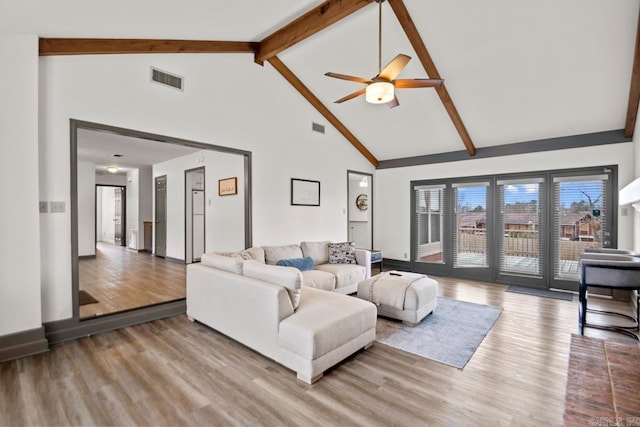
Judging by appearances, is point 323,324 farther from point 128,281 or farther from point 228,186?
point 128,281

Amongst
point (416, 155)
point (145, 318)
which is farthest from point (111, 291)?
point (416, 155)

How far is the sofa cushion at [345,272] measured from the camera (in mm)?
4514

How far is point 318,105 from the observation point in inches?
230

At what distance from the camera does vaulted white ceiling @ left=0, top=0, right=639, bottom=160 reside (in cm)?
297

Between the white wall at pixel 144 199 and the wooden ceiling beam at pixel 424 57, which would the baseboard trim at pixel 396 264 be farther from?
the white wall at pixel 144 199

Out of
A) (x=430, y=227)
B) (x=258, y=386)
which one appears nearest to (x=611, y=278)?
(x=430, y=227)

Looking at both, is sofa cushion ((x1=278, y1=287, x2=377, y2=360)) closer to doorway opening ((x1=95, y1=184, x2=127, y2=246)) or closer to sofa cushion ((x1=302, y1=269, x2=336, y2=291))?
sofa cushion ((x1=302, y1=269, x2=336, y2=291))

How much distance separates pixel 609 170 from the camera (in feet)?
15.5

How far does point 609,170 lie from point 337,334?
16.7ft

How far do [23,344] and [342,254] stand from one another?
3944mm

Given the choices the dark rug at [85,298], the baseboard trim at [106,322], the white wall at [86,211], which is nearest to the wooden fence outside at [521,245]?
the baseboard trim at [106,322]

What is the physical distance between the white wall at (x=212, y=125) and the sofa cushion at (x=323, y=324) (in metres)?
2.35

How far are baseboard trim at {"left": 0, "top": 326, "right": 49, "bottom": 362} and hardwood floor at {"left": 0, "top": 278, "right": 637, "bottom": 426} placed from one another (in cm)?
8

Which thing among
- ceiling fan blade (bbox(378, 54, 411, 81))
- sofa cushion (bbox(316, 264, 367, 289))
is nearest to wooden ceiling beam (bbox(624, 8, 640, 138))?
ceiling fan blade (bbox(378, 54, 411, 81))
